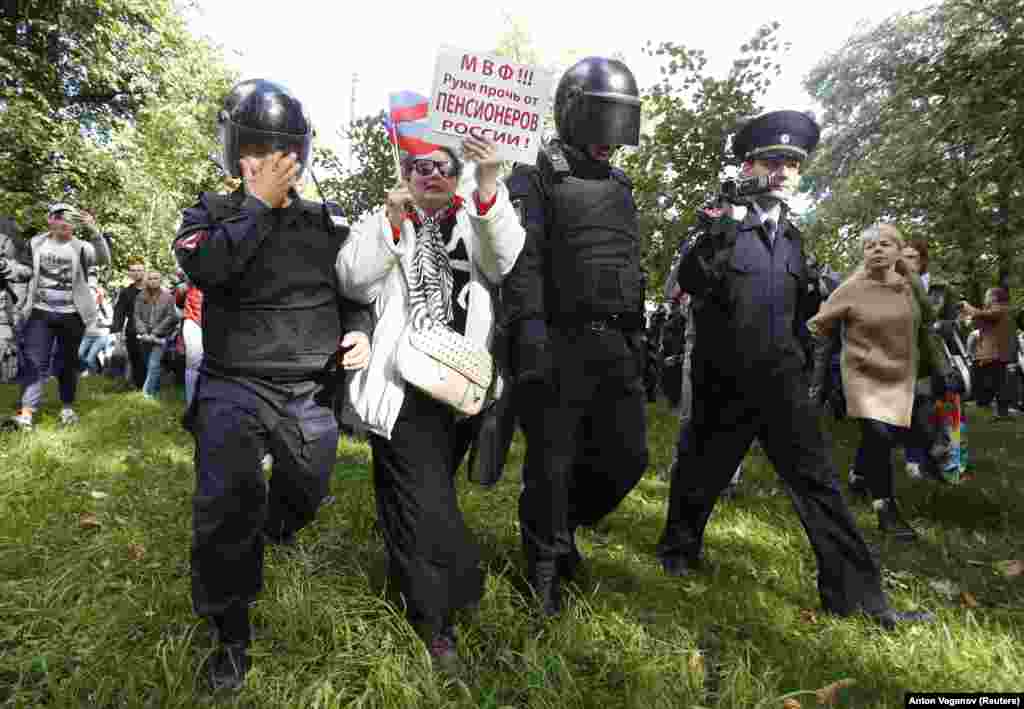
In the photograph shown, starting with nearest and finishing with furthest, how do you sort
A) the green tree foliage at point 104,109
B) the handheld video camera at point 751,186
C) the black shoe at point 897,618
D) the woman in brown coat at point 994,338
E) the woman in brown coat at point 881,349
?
the black shoe at point 897,618 → the handheld video camera at point 751,186 → the woman in brown coat at point 881,349 → the woman in brown coat at point 994,338 → the green tree foliage at point 104,109

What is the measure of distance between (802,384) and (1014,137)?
5.17 m

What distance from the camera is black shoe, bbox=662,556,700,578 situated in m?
3.55

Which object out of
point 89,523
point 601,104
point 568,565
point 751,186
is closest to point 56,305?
point 89,523

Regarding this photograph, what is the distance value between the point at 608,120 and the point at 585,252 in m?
0.57

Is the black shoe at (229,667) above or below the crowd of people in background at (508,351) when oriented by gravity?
below

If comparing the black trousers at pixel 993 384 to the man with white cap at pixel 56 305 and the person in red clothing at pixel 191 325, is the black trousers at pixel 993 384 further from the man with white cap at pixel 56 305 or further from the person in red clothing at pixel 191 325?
the man with white cap at pixel 56 305

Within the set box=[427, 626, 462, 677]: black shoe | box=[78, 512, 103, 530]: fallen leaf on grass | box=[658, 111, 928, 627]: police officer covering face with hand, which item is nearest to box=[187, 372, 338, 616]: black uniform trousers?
box=[427, 626, 462, 677]: black shoe

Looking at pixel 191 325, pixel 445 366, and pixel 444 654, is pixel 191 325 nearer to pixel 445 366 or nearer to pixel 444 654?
pixel 445 366

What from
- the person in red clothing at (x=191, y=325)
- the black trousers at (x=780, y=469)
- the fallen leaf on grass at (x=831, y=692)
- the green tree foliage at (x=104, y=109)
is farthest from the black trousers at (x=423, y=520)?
the green tree foliage at (x=104, y=109)

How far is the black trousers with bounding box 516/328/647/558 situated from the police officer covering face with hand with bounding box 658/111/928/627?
549 millimetres

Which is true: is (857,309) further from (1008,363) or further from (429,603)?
(1008,363)

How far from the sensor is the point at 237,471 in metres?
2.24

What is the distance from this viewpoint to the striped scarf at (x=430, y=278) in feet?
8.34

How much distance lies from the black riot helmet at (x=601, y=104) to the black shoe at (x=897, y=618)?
2.24m
